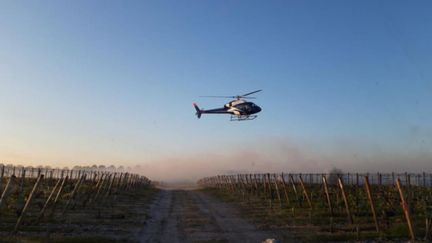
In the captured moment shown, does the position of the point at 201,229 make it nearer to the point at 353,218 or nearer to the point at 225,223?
the point at 225,223

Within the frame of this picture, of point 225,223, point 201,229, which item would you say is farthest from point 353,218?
point 201,229

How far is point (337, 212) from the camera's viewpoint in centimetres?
2309

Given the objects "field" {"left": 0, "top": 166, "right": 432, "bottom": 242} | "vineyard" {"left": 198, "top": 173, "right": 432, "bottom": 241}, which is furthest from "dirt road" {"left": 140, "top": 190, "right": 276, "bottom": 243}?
"vineyard" {"left": 198, "top": 173, "right": 432, "bottom": 241}

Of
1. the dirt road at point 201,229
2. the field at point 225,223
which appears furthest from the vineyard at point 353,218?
the dirt road at point 201,229

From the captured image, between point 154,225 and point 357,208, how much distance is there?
410 inches

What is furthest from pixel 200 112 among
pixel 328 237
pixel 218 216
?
pixel 328 237

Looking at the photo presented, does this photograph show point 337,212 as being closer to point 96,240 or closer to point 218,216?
point 218,216

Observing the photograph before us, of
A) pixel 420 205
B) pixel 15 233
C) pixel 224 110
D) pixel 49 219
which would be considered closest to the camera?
pixel 15 233

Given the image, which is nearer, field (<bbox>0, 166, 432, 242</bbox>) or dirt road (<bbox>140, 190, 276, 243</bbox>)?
field (<bbox>0, 166, 432, 242</bbox>)

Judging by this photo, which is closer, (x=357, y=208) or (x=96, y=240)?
(x=96, y=240)

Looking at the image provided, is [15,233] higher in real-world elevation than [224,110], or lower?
lower

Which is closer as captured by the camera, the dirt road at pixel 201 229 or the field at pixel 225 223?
the field at pixel 225 223

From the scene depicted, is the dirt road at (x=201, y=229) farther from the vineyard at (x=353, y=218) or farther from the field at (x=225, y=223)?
the vineyard at (x=353, y=218)

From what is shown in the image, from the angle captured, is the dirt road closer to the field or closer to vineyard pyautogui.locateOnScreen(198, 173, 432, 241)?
the field
